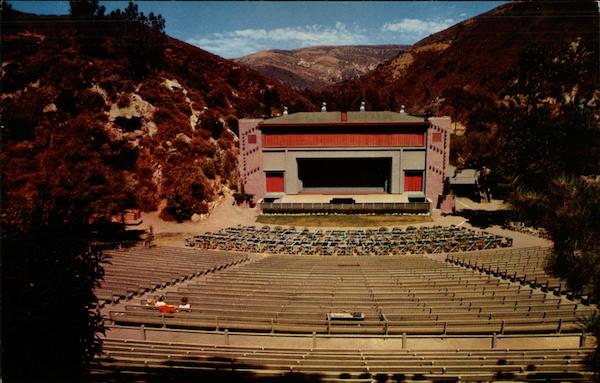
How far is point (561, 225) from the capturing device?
7.58m

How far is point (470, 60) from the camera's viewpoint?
4353 inches

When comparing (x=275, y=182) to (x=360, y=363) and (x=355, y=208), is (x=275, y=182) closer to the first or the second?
(x=355, y=208)

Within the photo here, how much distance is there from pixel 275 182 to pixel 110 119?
79.0ft

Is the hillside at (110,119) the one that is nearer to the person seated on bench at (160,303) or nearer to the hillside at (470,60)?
the person seated on bench at (160,303)

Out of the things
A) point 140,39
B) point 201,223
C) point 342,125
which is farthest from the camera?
point 140,39

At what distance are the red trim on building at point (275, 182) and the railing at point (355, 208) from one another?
6.58m

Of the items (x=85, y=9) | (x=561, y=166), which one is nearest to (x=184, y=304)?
(x=561, y=166)

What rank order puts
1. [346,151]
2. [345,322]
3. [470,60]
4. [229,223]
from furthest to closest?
[470,60]
[346,151]
[229,223]
[345,322]

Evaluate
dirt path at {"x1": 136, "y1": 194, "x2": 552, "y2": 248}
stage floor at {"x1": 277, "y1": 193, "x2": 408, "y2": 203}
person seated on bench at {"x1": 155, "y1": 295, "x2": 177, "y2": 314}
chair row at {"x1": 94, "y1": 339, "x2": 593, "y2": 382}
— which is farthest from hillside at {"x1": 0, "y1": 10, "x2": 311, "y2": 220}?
chair row at {"x1": 94, "y1": 339, "x2": 593, "y2": 382}

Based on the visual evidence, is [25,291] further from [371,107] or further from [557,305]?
[371,107]

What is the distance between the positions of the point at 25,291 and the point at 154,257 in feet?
54.8

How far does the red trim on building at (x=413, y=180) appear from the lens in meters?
44.5

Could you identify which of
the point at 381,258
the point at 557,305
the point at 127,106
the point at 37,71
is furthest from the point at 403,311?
the point at 37,71

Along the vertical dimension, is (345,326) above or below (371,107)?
below
